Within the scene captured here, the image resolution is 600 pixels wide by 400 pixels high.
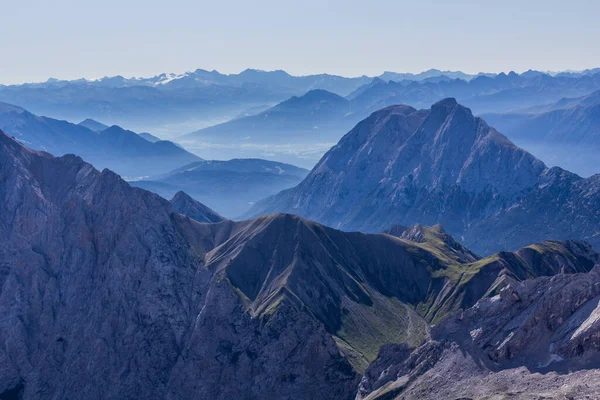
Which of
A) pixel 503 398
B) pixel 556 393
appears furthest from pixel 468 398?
pixel 556 393

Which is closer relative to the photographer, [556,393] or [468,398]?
[556,393]

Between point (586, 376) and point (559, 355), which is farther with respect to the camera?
point (559, 355)

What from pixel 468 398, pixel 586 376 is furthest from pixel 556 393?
pixel 468 398

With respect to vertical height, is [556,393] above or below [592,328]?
below

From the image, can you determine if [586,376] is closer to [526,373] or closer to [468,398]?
[526,373]

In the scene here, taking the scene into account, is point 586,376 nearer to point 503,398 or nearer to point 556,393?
point 556,393


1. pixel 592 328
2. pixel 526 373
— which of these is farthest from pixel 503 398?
pixel 592 328

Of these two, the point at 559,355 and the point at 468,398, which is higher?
the point at 559,355

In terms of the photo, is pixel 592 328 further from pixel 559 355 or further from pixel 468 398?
pixel 468 398
